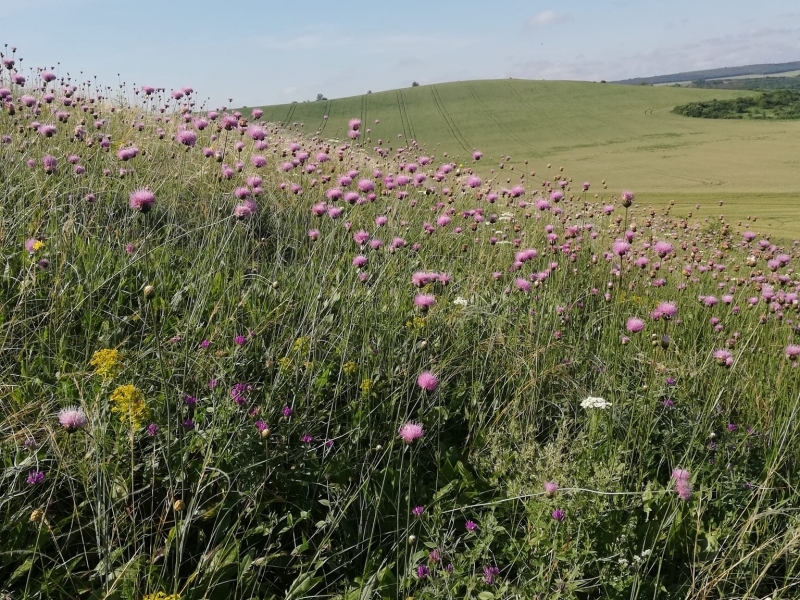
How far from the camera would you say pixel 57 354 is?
207 cm

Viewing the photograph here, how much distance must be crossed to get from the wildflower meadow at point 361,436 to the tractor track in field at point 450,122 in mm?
26680

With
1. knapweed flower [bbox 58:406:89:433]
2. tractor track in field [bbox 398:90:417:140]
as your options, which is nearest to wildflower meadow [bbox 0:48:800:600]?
knapweed flower [bbox 58:406:89:433]

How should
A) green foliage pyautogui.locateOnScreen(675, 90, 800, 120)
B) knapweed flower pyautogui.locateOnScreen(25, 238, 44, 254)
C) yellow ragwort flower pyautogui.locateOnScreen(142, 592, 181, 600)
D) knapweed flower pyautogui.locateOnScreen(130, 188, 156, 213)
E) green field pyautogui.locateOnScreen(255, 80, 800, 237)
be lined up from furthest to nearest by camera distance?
green foliage pyautogui.locateOnScreen(675, 90, 800, 120) < green field pyautogui.locateOnScreen(255, 80, 800, 237) < knapweed flower pyautogui.locateOnScreen(25, 238, 44, 254) < knapweed flower pyautogui.locateOnScreen(130, 188, 156, 213) < yellow ragwort flower pyautogui.locateOnScreen(142, 592, 181, 600)

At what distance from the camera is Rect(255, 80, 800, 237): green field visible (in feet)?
54.7

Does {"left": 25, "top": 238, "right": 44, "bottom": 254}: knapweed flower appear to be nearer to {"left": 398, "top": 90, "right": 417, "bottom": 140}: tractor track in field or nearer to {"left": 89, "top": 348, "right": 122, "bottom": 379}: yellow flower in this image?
{"left": 89, "top": 348, "right": 122, "bottom": 379}: yellow flower

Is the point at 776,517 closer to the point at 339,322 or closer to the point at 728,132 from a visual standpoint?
the point at 339,322

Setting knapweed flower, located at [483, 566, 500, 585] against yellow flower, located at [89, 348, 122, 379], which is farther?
yellow flower, located at [89, 348, 122, 379]

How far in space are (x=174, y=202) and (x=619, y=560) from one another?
10.2 ft

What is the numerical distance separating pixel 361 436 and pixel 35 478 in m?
0.96

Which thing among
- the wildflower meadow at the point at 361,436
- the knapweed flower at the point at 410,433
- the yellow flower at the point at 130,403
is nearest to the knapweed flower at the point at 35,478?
the wildflower meadow at the point at 361,436

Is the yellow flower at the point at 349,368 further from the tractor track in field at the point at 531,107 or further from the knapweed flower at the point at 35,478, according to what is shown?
the tractor track in field at the point at 531,107

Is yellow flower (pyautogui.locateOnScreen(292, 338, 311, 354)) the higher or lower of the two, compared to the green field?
lower

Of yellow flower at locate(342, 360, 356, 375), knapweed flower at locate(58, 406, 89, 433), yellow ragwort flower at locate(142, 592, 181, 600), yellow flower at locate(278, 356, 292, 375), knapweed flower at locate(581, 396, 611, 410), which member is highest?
knapweed flower at locate(58, 406, 89, 433)

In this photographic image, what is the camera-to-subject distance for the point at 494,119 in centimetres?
3859
